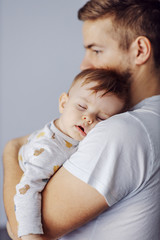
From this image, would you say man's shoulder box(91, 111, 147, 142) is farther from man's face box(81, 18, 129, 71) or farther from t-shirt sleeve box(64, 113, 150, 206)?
man's face box(81, 18, 129, 71)

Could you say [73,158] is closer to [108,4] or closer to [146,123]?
[146,123]

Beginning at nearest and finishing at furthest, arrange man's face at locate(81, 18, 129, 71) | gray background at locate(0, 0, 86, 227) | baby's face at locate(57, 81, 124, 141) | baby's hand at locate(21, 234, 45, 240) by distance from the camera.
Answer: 1. baby's hand at locate(21, 234, 45, 240)
2. baby's face at locate(57, 81, 124, 141)
3. man's face at locate(81, 18, 129, 71)
4. gray background at locate(0, 0, 86, 227)

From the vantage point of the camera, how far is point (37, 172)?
1.04 m

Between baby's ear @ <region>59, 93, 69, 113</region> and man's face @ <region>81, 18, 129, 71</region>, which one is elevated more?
man's face @ <region>81, 18, 129, 71</region>

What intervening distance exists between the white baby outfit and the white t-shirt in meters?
0.15

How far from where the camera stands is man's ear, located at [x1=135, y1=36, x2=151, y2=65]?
123cm

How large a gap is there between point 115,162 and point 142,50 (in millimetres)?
602

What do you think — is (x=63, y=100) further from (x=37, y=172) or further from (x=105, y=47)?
(x=37, y=172)

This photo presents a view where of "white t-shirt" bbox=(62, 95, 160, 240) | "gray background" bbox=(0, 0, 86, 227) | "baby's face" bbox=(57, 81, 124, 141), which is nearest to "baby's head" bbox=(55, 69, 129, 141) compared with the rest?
A: "baby's face" bbox=(57, 81, 124, 141)

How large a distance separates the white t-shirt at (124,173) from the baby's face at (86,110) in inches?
9.1

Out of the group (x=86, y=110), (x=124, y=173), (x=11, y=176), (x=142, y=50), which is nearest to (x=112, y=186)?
(x=124, y=173)

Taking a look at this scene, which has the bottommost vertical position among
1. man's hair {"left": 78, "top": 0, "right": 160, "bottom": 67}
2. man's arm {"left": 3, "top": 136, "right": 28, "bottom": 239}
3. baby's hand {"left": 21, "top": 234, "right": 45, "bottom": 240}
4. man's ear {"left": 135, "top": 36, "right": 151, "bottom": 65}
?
baby's hand {"left": 21, "top": 234, "right": 45, "bottom": 240}

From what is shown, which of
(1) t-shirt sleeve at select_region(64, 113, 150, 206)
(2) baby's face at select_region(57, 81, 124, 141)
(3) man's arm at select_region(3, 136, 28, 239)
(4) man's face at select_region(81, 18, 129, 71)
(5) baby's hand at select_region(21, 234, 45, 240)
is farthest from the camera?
(4) man's face at select_region(81, 18, 129, 71)

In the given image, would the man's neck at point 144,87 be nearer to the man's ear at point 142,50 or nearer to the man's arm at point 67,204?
the man's ear at point 142,50
